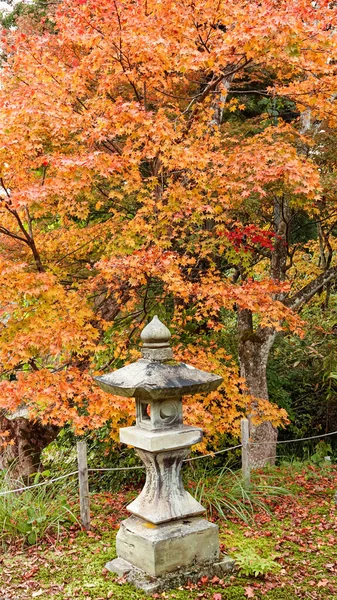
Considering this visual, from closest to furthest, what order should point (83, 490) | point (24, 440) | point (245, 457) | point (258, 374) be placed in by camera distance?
point (83, 490) < point (245, 457) < point (24, 440) < point (258, 374)

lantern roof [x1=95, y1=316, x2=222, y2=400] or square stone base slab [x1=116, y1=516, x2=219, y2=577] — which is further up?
lantern roof [x1=95, y1=316, x2=222, y2=400]

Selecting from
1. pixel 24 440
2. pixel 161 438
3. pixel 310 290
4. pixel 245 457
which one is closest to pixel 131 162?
pixel 161 438

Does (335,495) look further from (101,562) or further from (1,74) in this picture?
(1,74)

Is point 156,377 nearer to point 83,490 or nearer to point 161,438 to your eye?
point 161,438

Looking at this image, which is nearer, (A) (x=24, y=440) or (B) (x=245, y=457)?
(B) (x=245, y=457)

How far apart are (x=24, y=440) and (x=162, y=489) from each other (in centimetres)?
468

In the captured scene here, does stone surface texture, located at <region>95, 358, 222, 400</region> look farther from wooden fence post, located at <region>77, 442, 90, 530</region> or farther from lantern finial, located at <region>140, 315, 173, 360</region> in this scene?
wooden fence post, located at <region>77, 442, 90, 530</region>

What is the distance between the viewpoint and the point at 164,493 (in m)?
5.00

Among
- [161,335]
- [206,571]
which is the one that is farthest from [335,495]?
[161,335]

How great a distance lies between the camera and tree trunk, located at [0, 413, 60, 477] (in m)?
8.95

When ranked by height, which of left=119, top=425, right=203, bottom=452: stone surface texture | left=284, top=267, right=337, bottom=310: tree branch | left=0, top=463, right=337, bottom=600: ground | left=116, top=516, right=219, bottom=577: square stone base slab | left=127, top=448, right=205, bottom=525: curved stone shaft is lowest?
left=0, top=463, right=337, bottom=600: ground

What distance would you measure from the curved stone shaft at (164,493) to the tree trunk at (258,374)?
4.65 m

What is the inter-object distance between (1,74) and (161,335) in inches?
195

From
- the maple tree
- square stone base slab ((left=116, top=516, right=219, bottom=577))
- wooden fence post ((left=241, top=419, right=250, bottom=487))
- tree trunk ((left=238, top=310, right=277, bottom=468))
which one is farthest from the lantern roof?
tree trunk ((left=238, top=310, right=277, bottom=468))
